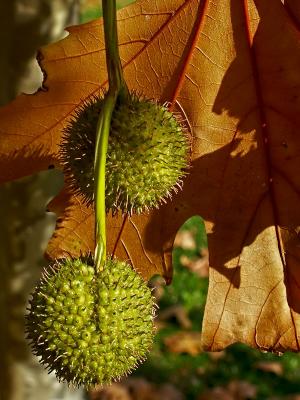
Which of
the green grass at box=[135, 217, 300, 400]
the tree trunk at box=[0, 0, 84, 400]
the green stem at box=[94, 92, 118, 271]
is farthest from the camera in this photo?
the green grass at box=[135, 217, 300, 400]

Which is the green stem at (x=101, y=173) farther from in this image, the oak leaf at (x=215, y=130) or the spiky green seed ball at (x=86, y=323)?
the oak leaf at (x=215, y=130)

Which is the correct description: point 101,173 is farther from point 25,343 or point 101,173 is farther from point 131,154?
point 25,343

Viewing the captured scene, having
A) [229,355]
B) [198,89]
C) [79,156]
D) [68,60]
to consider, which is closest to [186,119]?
[198,89]

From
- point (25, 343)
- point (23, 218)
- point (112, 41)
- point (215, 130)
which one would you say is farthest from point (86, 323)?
point (25, 343)

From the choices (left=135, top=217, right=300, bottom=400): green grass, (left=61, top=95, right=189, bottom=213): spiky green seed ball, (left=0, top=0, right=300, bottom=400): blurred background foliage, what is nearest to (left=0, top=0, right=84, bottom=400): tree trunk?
(left=0, top=0, right=300, bottom=400): blurred background foliage

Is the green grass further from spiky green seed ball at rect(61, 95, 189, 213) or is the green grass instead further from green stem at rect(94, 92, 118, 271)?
green stem at rect(94, 92, 118, 271)

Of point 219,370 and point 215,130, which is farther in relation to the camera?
point 219,370

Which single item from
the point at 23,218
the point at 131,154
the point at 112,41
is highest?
the point at 23,218
